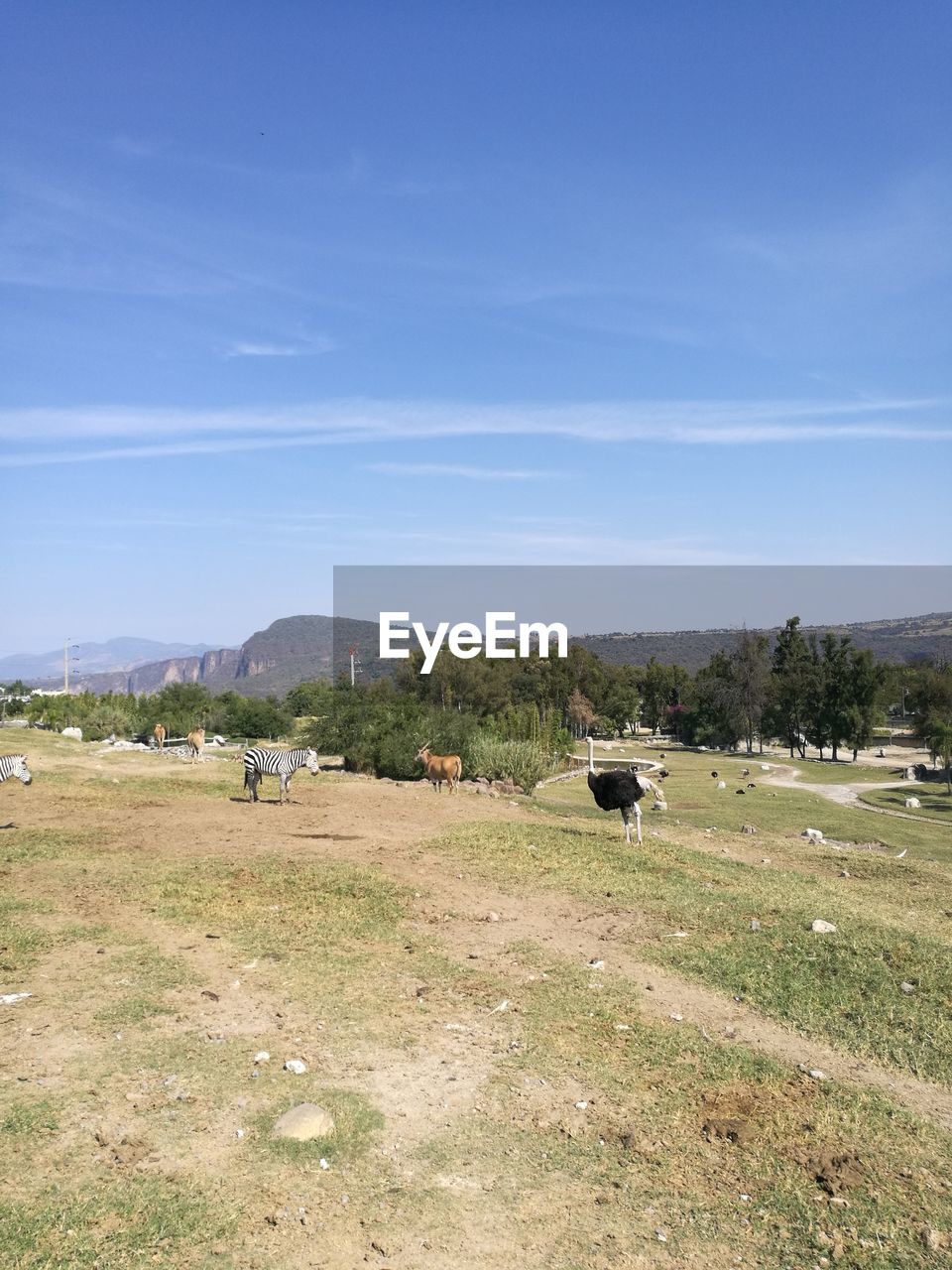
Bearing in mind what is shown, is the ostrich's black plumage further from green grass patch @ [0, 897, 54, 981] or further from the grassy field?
green grass patch @ [0, 897, 54, 981]

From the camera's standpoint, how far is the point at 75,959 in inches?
365

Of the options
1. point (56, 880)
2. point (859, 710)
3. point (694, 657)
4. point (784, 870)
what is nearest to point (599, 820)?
point (784, 870)

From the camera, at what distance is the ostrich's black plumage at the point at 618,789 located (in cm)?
1741

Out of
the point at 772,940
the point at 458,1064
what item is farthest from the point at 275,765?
the point at 458,1064

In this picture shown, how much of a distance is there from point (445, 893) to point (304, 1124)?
6.73 m

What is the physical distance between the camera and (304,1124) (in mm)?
6070

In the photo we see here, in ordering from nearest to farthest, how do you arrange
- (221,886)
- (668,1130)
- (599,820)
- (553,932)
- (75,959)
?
1. (668,1130)
2. (75,959)
3. (553,932)
4. (221,886)
5. (599,820)

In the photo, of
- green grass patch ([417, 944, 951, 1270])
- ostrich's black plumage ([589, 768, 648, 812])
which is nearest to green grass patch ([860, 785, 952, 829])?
ostrich's black plumage ([589, 768, 648, 812])

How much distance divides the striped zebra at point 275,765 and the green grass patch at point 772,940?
562 cm

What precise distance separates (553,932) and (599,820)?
1068 cm

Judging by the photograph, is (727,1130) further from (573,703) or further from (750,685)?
(750,685)

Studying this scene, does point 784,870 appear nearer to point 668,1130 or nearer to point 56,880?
point 668,1130

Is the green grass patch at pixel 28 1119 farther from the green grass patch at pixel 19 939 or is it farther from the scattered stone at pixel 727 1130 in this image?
the scattered stone at pixel 727 1130

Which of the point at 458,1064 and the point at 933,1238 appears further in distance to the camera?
the point at 458,1064
